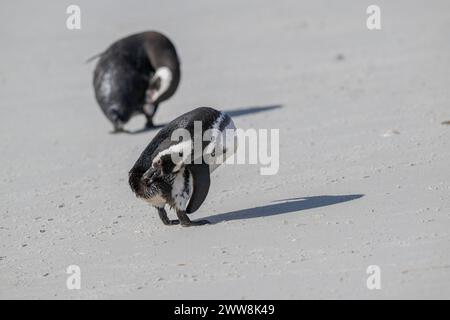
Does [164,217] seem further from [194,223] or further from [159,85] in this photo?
[159,85]

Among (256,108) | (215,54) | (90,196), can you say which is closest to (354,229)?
(90,196)

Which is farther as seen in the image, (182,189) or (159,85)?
(159,85)

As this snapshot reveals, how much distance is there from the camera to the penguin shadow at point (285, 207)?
689 cm

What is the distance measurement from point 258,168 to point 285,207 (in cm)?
127

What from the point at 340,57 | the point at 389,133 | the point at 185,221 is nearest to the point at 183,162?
the point at 185,221

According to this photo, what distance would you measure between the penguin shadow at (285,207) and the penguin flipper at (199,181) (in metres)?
0.26

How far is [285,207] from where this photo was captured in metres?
7.00

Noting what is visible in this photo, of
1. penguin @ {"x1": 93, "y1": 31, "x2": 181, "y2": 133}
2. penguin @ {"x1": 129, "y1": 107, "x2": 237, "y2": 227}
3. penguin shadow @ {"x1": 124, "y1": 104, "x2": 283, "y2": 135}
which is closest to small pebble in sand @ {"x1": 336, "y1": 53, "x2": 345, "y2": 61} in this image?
penguin shadow @ {"x1": 124, "y1": 104, "x2": 283, "y2": 135}

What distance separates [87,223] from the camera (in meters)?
7.12

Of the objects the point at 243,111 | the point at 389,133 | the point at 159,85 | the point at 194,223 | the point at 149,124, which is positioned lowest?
the point at 194,223

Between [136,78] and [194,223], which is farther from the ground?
[136,78]

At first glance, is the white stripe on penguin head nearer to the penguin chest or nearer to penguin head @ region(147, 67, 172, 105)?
penguin head @ region(147, 67, 172, 105)

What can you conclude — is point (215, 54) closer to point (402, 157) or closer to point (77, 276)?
point (402, 157)

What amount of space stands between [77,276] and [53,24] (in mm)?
11311
